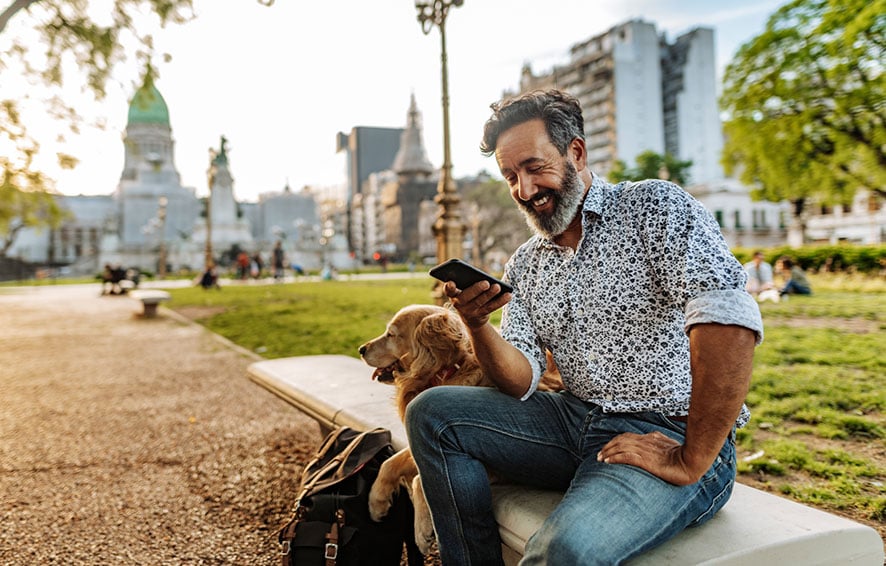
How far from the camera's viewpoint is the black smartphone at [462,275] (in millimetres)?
2072

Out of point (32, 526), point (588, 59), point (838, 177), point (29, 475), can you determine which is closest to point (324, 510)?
point (32, 526)

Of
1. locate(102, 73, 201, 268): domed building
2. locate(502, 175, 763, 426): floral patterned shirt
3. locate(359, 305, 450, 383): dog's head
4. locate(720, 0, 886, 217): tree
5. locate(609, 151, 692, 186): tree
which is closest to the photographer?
locate(502, 175, 763, 426): floral patterned shirt

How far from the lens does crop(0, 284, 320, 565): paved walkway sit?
133 inches

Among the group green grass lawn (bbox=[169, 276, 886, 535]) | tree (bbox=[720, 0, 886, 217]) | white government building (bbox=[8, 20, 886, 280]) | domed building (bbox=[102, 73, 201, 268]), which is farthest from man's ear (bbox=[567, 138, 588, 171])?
domed building (bbox=[102, 73, 201, 268])

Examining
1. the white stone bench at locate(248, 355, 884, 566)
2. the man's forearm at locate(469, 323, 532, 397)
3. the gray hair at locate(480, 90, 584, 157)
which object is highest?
the gray hair at locate(480, 90, 584, 157)

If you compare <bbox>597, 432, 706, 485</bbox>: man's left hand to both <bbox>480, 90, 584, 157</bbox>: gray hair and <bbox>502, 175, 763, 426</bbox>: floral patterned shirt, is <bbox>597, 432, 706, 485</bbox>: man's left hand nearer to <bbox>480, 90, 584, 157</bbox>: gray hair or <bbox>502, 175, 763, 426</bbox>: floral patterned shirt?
<bbox>502, 175, 763, 426</bbox>: floral patterned shirt

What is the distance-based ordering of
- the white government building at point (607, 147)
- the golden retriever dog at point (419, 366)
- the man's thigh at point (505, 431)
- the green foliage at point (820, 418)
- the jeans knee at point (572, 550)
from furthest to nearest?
the white government building at point (607, 147), the green foliage at point (820, 418), the golden retriever dog at point (419, 366), the man's thigh at point (505, 431), the jeans knee at point (572, 550)

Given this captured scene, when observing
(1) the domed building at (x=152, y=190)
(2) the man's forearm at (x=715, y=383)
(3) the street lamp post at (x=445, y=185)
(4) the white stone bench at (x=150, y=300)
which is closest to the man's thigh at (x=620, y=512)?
(2) the man's forearm at (x=715, y=383)

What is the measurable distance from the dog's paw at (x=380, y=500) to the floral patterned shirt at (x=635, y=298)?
0.77 meters

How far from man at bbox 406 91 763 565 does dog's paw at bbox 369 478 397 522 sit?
18.5 inches

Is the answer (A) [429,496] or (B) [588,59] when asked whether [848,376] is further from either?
(B) [588,59]

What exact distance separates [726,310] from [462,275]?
819mm

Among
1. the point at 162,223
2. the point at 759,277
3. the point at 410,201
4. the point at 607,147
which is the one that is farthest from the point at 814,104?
the point at 410,201

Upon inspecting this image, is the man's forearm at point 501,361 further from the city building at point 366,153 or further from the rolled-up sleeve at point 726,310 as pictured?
the city building at point 366,153
